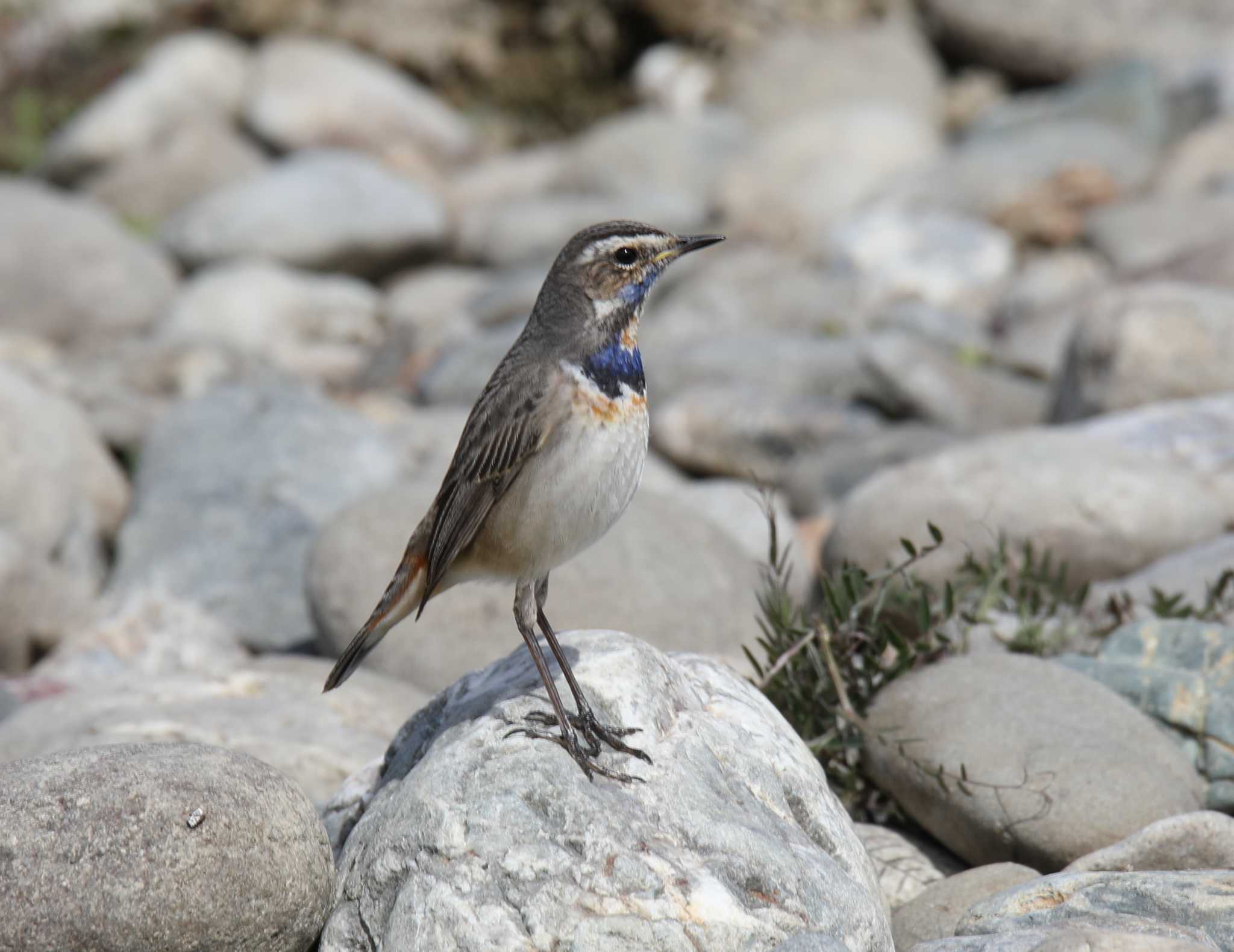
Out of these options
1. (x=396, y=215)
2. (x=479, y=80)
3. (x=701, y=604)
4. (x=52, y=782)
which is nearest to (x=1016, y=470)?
(x=701, y=604)

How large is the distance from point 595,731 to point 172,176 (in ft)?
57.4

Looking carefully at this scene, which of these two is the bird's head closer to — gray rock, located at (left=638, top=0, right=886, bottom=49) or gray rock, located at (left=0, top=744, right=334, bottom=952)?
gray rock, located at (left=0, top=744, right=334, bottom=952)

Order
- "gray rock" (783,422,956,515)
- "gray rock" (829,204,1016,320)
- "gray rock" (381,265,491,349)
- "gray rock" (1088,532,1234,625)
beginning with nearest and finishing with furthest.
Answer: "gray rock" (1088,532,1234,625), "gray rock" (783,422,956,515), "gray rock" (829,204,1016,320), "gray rock" (381,265,491,349)

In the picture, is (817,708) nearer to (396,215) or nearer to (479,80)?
(396,215)

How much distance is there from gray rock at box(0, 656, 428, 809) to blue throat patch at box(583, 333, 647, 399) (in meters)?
2.36

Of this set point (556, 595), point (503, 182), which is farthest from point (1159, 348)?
point (503, 182)

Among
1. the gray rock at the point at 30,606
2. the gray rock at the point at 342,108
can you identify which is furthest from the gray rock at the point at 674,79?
the gray rock at the point at 30,606

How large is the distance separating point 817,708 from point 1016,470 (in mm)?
3050

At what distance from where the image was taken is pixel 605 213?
18.2m

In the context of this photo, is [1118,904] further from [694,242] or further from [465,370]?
[465,370]

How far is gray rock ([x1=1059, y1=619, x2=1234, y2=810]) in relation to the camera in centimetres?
611

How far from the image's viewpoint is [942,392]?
12055mm

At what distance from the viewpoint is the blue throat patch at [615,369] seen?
5043 millimetres

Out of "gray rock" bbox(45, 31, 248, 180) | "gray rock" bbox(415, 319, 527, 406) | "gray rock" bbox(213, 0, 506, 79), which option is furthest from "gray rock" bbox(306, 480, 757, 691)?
"gray rock" bbox(213, 0, 506, 79)
